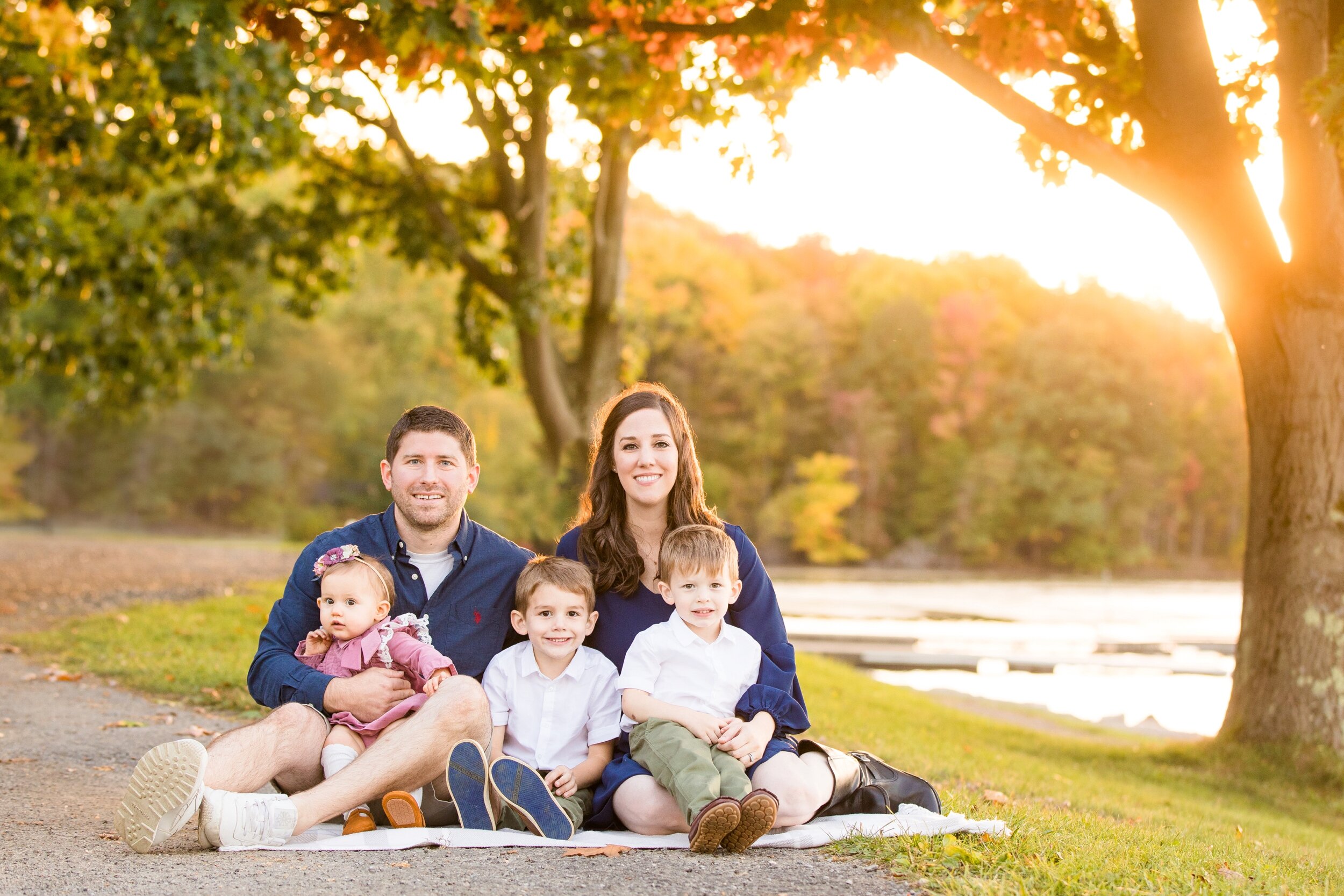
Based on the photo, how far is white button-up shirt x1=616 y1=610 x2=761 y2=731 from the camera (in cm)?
414

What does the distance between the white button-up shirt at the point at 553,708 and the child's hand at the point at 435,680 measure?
0.58 ft

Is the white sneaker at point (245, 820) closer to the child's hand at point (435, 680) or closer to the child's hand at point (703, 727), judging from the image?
the child's hand at point (435, 680)

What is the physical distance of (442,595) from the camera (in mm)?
4461

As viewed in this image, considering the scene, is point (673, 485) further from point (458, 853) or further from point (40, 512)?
point (40, 512)

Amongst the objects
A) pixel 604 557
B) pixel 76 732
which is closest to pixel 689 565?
pixel 604 557

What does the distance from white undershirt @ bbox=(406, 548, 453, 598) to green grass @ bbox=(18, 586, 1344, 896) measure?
5.88 ft

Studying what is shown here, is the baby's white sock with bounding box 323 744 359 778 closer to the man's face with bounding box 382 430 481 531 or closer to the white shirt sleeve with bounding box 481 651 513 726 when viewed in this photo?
→ the white shirt sleeve with bounding box 481 651 513 726

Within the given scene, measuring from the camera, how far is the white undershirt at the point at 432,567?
178 inches

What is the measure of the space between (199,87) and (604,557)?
6.07 meters

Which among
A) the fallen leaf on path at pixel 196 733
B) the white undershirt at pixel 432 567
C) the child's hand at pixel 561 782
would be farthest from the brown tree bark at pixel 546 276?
the child's hand at pixel 561 782

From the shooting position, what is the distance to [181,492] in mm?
41875

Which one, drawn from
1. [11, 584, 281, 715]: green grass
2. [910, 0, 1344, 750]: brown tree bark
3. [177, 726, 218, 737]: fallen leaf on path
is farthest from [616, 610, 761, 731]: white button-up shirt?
[910, 0, 1344, 750]: brown tree bark

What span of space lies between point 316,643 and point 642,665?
1215 millimetres

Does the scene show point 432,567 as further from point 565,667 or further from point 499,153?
point 499,153
